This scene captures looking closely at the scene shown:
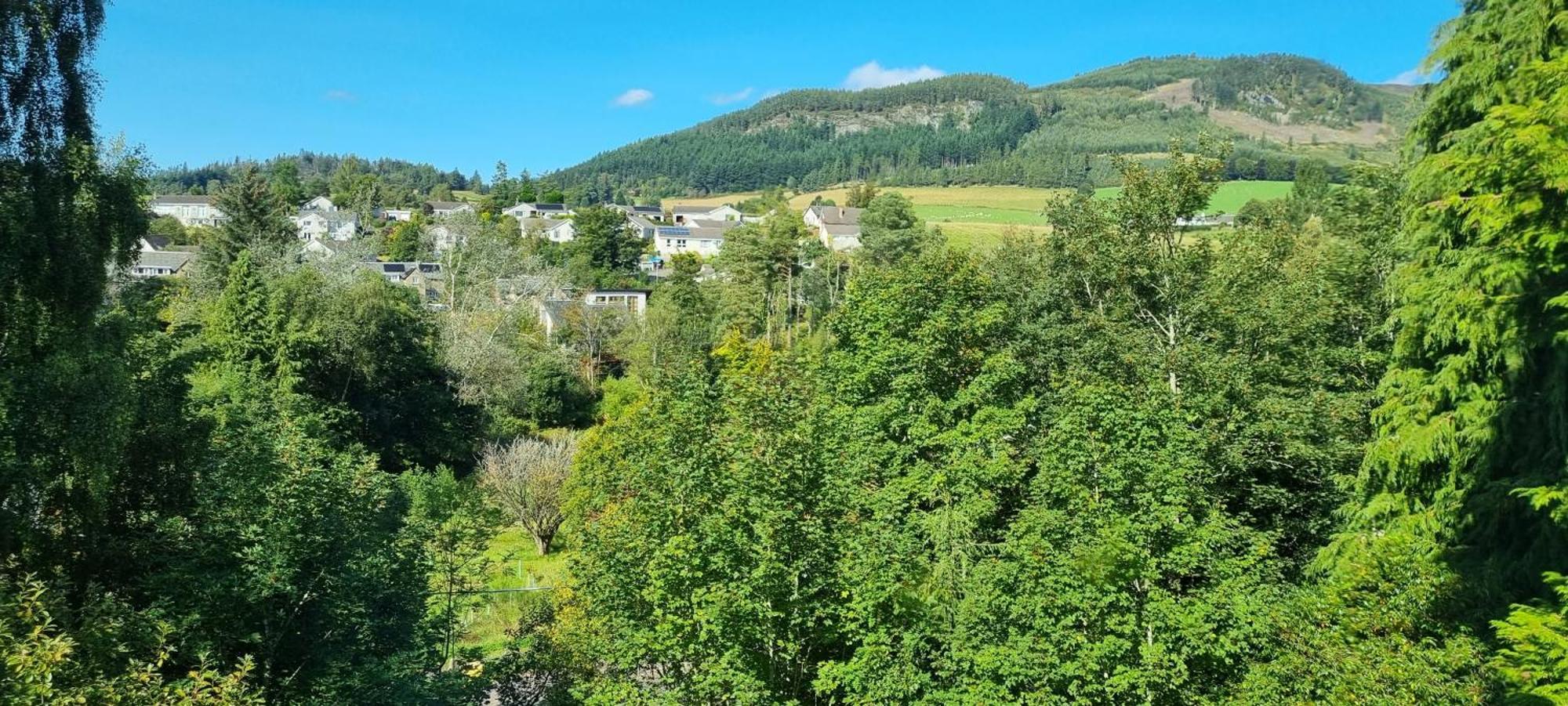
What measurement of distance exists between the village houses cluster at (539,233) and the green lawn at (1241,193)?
31.1m

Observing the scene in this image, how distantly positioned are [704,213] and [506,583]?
361ft

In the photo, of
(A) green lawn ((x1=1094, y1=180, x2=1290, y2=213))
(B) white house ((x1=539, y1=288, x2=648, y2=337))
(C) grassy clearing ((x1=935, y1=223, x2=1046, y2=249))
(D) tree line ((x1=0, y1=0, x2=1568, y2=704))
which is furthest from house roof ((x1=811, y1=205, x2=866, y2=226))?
(D) tree line ((x1=0, y1=0, x2=1568, y2=704))

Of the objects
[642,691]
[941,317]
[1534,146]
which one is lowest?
[642,691]

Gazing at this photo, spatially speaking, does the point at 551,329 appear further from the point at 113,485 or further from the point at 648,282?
the point at 113,485

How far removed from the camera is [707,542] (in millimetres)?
12125

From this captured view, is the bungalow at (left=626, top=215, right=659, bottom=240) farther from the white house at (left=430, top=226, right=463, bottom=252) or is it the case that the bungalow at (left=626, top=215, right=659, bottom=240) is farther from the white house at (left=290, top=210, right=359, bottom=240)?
the white house at (left=430, top=226, right=463, bottom=252)

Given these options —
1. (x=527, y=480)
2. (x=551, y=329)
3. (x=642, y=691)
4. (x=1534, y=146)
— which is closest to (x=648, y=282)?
(x=551, y=329)

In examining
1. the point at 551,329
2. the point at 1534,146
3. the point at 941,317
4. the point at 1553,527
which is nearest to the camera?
the point at 1534,146

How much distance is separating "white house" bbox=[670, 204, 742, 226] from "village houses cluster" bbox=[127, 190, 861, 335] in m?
0.17

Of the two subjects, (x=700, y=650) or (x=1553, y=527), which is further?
(x=700, y=650)

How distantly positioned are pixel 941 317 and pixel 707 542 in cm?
805

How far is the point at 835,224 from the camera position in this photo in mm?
82938

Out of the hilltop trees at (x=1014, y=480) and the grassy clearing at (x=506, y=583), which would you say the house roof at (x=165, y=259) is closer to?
the grassy clearing at (x=506, y=583)

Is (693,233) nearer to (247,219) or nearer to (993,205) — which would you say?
(993,205)
